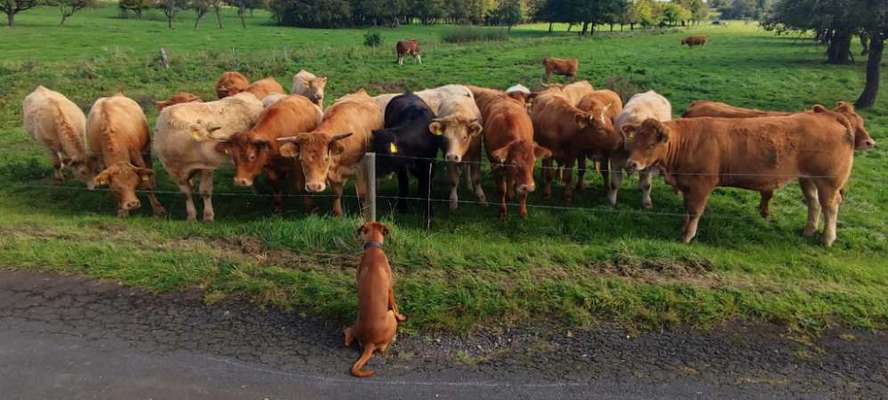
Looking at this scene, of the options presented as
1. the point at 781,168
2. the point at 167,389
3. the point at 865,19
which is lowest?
the point at 167,389

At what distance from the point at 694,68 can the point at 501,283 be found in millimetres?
25159

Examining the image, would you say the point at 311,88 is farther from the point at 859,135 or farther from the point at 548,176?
the point at 859,135

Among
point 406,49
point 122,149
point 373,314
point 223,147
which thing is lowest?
point 373,314

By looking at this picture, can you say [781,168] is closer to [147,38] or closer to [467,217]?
[467,217]

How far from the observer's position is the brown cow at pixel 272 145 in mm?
8758

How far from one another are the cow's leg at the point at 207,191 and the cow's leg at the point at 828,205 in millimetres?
9165

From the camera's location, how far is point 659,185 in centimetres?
1099

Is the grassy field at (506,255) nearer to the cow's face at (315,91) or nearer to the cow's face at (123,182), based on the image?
the cow's face at (123,182)

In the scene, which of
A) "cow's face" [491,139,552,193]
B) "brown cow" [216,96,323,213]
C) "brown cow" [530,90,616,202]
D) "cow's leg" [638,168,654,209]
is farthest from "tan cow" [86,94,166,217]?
"cow's leg" [638,168,654,209]

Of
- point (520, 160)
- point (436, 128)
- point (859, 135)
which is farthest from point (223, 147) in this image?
point (859, 135)

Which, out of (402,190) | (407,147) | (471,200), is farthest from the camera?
(471,200)

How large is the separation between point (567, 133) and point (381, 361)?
19.1 ft

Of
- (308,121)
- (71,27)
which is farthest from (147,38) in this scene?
(308,121)

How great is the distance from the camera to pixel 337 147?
8.60 m
